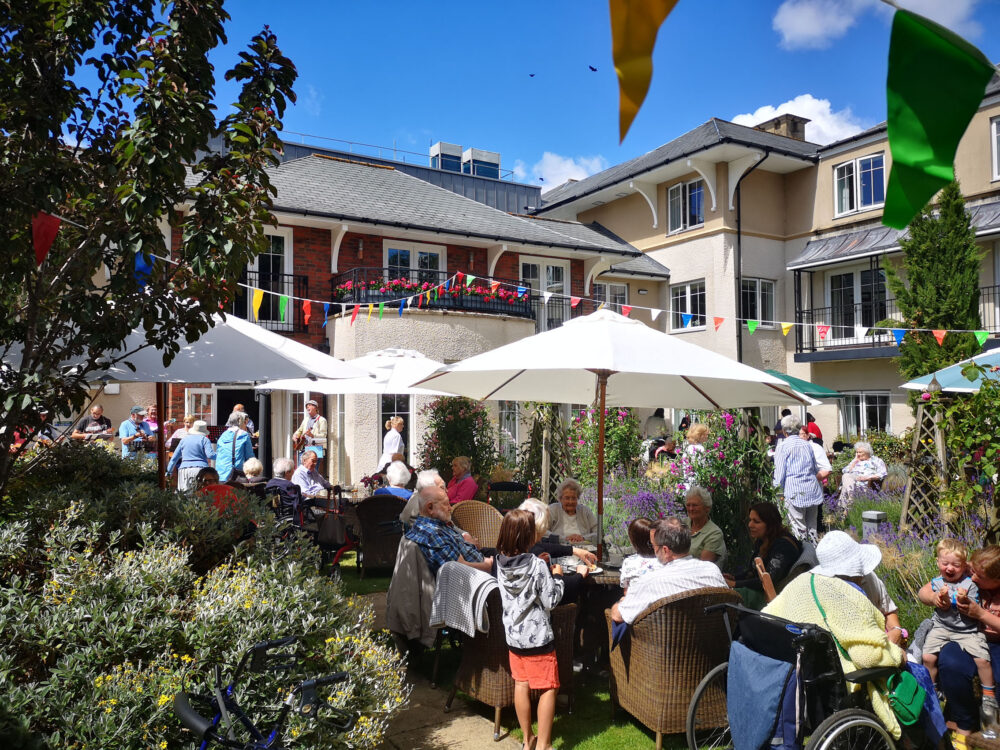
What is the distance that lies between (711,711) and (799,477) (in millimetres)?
5265

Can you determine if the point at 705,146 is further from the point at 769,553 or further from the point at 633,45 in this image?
the point at 633,45

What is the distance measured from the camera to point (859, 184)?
19.2 metres

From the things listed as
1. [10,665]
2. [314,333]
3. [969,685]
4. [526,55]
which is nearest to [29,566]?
[10,665]

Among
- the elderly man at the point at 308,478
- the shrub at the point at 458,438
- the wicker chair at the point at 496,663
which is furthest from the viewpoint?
the shrub at the point at 458,438

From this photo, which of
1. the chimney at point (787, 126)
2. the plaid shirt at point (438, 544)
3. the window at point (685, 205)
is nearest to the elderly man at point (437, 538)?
the plaid shirt at point (438, 544)

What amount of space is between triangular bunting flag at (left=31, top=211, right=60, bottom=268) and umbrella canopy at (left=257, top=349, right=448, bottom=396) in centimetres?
619

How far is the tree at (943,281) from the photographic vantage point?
50.9 feet

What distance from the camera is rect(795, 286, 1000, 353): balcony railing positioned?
667 inches

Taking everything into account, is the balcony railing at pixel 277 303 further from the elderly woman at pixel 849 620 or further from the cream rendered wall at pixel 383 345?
the elderly woman at pixel 849 620

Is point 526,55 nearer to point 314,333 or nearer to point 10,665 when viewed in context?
point 10,665

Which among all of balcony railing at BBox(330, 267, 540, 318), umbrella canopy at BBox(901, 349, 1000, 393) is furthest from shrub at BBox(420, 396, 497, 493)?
umbrella canopy at BBox(901, 349, 1000, 393)

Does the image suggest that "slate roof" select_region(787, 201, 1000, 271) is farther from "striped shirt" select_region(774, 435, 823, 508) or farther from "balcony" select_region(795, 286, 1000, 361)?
"striped shirt" select_region(774, 435, 823, 508)

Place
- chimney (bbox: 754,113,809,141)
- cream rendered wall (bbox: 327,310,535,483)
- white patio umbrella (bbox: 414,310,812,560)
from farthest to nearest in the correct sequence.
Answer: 1. chimney (bbox: 754,113,809,141)
2. cream rendered wall (bbox: 327,310,535,483)
3. white patio umbrella (bbox: 414,310,812,560)

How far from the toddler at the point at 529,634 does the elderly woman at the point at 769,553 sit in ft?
4.70
